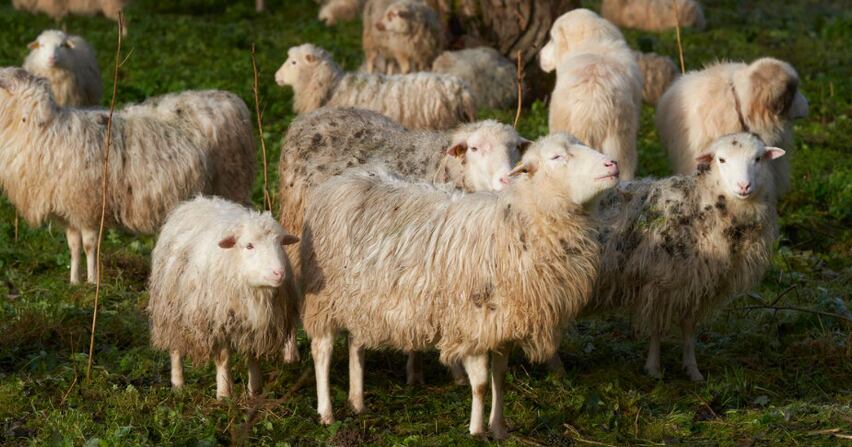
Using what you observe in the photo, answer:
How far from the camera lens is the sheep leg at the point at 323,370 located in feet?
20.7

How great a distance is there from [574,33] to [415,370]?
4.22 meters

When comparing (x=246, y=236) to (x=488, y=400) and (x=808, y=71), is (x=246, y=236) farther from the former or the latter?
(x=808, y=71)

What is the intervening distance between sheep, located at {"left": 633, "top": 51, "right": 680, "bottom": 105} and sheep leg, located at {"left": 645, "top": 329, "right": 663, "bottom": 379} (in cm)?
A: 685

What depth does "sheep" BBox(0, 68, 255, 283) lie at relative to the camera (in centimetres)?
838

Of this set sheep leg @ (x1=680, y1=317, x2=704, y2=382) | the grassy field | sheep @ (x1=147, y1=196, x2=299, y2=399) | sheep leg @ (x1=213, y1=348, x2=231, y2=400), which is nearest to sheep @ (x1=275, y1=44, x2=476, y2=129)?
the grassy field

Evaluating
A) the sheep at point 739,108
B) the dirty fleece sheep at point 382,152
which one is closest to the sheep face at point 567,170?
the dirty fleece sheep at point 382,152

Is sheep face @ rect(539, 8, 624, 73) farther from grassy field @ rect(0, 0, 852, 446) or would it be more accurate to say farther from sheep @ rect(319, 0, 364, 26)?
sheep @ rect(319, 0, 364, 26)

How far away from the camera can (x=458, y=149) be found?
7062 mm

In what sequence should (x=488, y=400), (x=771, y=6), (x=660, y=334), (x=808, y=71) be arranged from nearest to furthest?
(x=488, y=400), (x=660, y=334), (x=808, y=71), (x=771, y=6)

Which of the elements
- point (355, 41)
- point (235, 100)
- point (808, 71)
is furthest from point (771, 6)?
point (235, 100)

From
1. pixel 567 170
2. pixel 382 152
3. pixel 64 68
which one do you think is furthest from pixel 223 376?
pixel 64 68

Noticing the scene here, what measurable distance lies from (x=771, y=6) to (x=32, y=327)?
52.0ft

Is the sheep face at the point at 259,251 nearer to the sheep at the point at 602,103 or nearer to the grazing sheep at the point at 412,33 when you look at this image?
the sheep at the point at 602,103

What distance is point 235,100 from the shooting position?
9.03 metres
